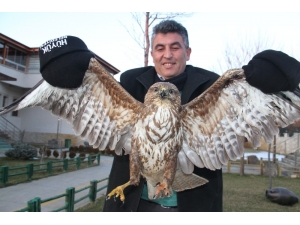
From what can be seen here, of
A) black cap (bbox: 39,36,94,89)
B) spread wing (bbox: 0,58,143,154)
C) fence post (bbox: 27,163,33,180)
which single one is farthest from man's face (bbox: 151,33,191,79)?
fence post (bbox: 27,163,33,180)

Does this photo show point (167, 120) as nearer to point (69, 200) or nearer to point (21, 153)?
point (69, 200)

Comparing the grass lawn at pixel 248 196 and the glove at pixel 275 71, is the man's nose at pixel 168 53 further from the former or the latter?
the grass lawn at pixel 248 196

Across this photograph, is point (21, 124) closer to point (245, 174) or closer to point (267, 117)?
point (245, 174)

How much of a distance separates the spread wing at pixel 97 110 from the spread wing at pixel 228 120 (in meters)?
0.52

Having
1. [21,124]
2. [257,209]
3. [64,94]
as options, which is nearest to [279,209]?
[257,209]

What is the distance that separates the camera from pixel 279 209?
315 inches

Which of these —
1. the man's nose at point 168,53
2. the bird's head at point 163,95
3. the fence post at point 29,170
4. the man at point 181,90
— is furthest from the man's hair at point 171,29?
the fence post at point 29,170

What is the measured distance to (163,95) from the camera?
214 cm

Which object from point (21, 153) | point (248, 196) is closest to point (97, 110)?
point (248, 196)

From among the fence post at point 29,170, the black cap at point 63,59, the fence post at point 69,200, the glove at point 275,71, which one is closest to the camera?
the glove at point 275,71

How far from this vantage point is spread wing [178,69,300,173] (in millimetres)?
2143

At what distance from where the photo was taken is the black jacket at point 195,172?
7.82ft

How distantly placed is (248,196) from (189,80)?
837cm

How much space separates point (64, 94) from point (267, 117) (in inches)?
67.9
